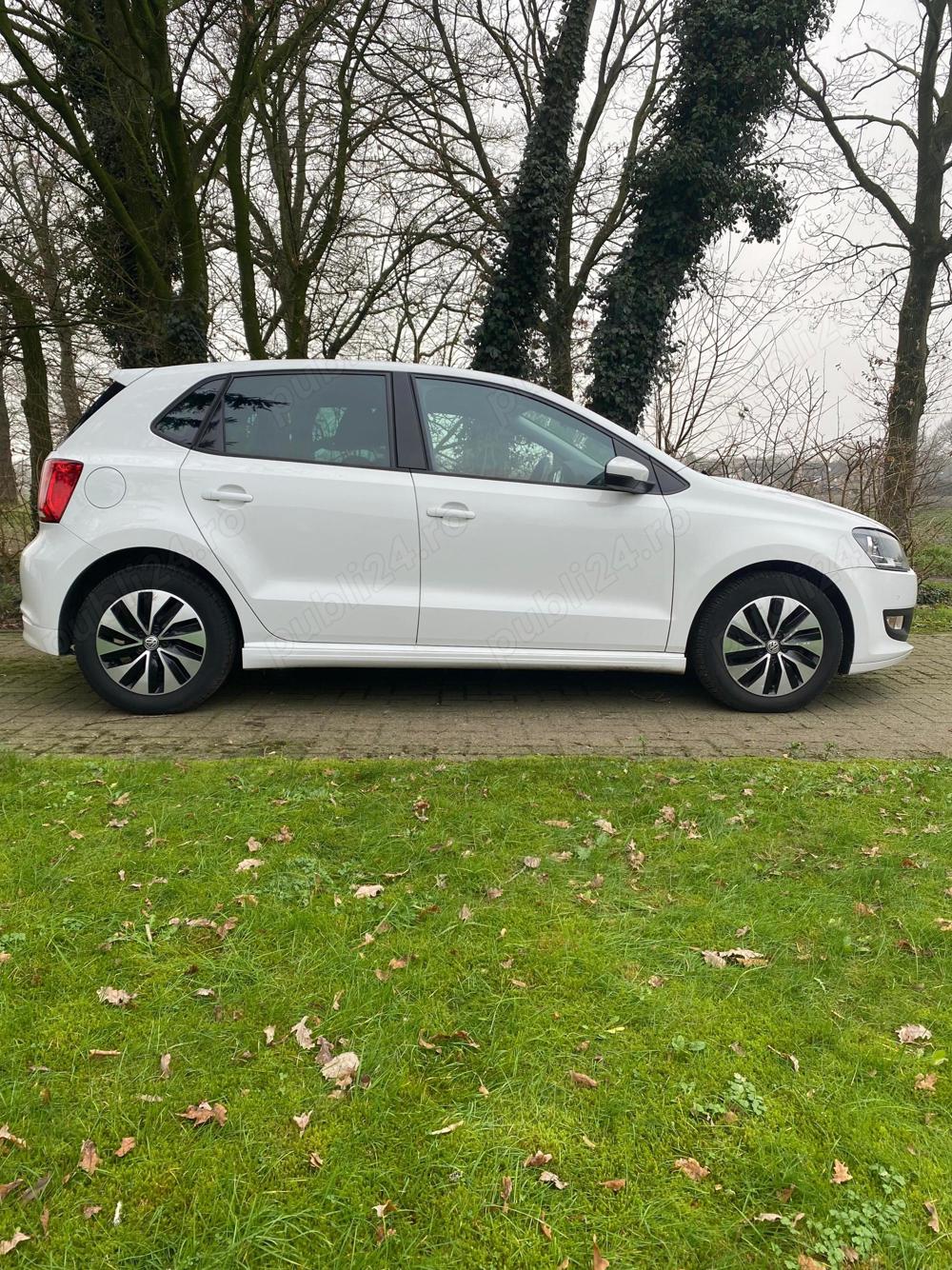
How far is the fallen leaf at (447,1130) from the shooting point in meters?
1.72

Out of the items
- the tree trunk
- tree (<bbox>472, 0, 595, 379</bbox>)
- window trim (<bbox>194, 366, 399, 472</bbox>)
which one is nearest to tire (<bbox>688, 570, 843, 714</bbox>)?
window trim (<bbox>194, 366, 399, 472</bbox>)

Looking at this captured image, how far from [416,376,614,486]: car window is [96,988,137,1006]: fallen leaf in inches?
118

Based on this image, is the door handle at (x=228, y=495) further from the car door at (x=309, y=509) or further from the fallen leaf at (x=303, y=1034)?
the fallen leaf at (x=303, y=1034)

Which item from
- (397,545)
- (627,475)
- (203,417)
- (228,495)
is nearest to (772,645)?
(627,475)

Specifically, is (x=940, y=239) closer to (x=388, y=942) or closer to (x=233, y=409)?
(x=233, y=409)

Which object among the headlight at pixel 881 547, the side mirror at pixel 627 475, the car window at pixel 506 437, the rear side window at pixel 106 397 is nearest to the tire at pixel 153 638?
the rear side window at pixel 106 397

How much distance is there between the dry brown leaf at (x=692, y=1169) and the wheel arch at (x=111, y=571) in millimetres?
3381

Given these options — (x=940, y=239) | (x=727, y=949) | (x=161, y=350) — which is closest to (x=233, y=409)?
(x=727, y=949)

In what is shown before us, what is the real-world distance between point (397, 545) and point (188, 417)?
4.28ft

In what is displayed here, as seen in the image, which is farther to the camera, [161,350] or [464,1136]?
[161,350]

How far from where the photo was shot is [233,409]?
445 centimetres

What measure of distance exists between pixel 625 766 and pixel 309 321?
425 inches

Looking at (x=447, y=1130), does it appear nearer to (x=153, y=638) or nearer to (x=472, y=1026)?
(x=472, y=1026)

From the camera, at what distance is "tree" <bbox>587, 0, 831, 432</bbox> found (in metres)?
10.0
